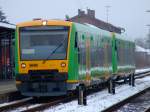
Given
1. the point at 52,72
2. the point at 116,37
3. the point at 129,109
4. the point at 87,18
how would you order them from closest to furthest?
the point at 129,109
the point at 52,72
the point at 116,37
the point at 87,18

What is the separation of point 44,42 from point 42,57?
0.57 metres

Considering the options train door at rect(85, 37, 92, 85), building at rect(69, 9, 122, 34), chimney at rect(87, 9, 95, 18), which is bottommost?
train door at rect(85, 37, 92, 85)

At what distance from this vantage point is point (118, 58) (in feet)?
102

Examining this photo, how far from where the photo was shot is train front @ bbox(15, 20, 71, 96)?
19656 millimetres

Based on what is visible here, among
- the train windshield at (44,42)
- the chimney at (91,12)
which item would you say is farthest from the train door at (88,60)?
the chimney at (91,12)

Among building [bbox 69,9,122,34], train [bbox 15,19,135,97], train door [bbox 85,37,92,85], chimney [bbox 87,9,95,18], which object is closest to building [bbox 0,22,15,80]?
train door [bbox 85,37,92,85]

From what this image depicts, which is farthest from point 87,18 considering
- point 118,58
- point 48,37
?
point 48,37

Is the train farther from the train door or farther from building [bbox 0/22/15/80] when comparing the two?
building [bbox 0/22/15/80]

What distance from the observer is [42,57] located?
1986 centimetres

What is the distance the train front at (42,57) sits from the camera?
19656 millimetres

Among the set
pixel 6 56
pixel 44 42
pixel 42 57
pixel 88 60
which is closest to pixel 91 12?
pixel 6 56

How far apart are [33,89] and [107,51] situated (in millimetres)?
8722

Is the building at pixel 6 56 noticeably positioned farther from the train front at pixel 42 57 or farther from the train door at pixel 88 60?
the train front at pixel 42 57

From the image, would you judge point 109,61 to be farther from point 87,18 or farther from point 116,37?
point 87,18
